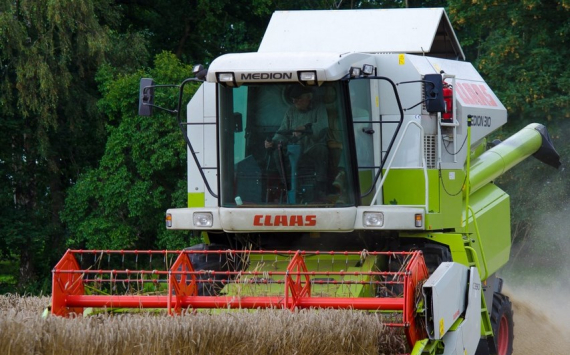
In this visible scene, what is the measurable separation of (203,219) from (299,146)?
0.99 m

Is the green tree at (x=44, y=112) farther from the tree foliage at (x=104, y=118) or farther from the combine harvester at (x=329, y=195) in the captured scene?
the combine harvester at (x=329, y=195)

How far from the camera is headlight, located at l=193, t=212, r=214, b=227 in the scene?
25.8 ft

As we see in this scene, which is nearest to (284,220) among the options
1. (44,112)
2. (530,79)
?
(44,112)

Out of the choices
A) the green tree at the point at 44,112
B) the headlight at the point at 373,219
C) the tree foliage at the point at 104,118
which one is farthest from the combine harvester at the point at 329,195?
the green tree at the point at 44,112

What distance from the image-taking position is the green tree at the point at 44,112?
1648 centimetres

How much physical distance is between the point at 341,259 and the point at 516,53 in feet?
34.7

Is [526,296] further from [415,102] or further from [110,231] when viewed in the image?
[110,231]

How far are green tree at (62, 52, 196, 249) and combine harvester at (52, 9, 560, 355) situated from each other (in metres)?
8.28

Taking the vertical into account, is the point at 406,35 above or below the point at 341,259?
above

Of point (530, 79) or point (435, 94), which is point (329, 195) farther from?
point (530, 79)

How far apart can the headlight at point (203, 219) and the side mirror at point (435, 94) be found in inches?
75.2

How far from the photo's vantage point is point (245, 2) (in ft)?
69.4

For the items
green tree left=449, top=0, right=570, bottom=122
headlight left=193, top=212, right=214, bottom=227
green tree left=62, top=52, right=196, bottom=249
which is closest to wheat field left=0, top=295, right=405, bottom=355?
headlight left=193, top=212, right=214, bottom=227

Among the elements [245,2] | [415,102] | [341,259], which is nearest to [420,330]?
[341,259]
